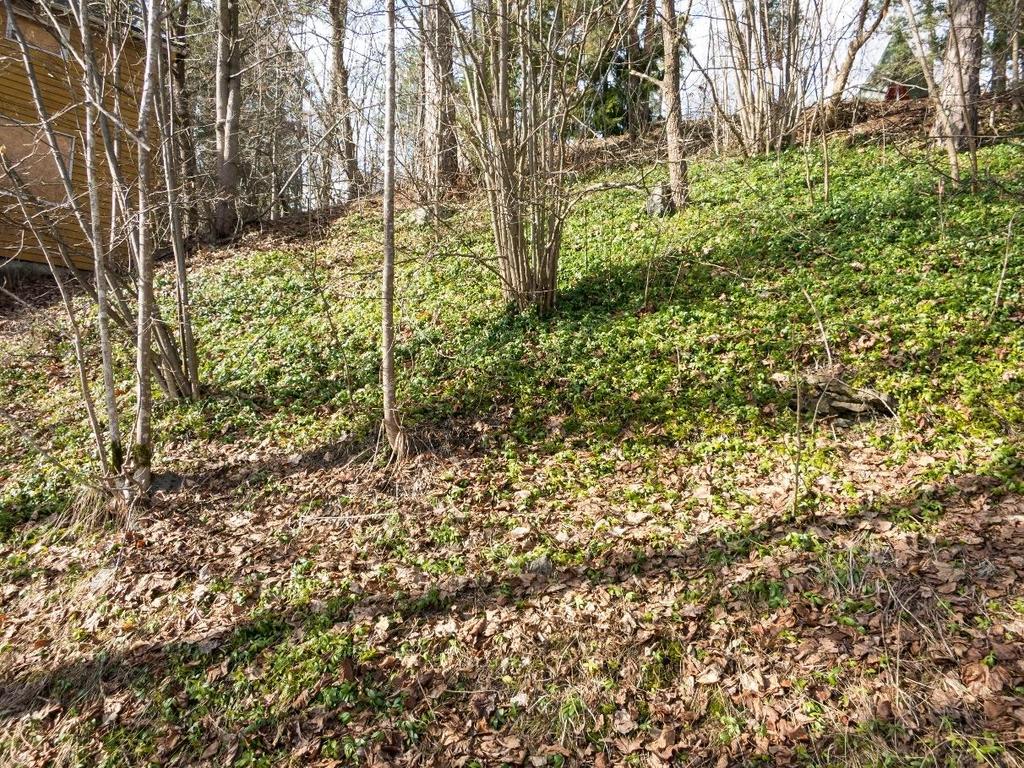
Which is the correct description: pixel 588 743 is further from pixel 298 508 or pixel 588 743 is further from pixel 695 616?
pixel 298 508

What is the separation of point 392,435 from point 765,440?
333 cm

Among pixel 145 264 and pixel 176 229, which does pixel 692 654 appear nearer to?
pixel 145 264

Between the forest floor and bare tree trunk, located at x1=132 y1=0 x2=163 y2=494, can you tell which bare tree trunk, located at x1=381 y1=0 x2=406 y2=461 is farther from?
bare tree trunk, located at x1=132 y1=0 x2=163 y2=494

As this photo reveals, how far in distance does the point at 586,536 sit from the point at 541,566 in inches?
17.1

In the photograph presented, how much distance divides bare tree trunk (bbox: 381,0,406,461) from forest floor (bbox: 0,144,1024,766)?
0.28m

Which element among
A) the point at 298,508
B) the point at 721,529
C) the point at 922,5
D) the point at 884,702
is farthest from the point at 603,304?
the point at 922,5

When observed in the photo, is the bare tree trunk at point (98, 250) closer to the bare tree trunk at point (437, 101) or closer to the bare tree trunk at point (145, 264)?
the bare tree trunk at point (145, 264)

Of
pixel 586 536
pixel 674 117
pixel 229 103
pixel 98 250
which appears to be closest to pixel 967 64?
pixel 674 117

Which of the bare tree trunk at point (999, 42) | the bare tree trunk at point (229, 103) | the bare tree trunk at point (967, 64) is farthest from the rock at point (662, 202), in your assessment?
the bare tree trunk at point (229, 103)

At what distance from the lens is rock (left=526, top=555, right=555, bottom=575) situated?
4275 mm

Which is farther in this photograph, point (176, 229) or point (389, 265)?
point (176, 229)

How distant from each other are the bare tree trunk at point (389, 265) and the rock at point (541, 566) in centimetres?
181

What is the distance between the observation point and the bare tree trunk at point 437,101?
20.7 feet

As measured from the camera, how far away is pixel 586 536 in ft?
14.7
